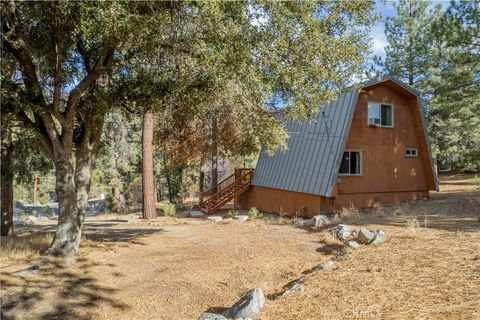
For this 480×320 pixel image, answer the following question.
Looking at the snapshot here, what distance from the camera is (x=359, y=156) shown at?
562 inches

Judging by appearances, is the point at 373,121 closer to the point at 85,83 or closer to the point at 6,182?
the point at 85,83

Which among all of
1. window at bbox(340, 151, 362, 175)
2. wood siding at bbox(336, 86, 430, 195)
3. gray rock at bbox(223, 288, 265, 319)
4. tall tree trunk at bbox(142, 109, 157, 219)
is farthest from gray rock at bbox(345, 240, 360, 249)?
tall tree trunk at bbox(142, 109, 157, 219)

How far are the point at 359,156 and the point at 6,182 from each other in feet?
39.6

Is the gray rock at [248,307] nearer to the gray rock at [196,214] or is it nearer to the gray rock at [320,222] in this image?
the gray rock at [320,222]

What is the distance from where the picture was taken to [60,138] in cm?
722

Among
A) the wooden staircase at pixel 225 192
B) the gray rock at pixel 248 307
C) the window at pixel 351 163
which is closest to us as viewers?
the gray rock at pixel 248 307

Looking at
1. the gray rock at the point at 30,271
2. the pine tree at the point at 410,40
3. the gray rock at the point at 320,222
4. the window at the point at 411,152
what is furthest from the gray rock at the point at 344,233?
the pine tree at the point at 410,40

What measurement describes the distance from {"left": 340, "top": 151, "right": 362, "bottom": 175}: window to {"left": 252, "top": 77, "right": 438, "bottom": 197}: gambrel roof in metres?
0.84

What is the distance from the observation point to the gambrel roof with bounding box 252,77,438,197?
13125mm

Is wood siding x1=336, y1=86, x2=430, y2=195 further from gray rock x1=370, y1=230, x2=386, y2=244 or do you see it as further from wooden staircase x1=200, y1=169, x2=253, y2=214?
gray rock x1=370, y1=230, x2=386, y2=244

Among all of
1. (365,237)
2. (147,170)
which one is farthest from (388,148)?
(147,170)

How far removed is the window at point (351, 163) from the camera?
45.8 feet

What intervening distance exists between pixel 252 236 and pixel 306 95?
4.21 metres

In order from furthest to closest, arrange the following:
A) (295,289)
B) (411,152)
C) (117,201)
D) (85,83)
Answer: (117,201), (411,152), (85,83), (295,289)
